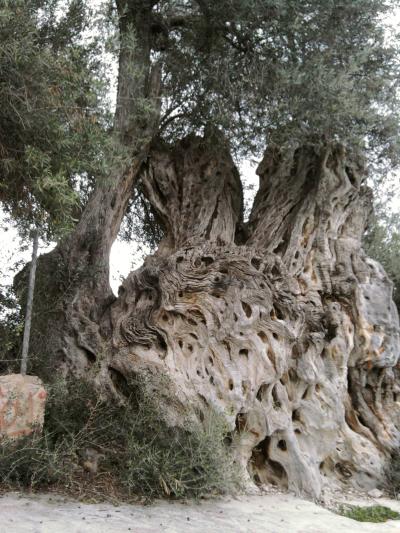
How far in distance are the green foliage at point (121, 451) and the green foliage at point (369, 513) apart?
1803 mm

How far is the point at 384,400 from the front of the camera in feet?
35.1

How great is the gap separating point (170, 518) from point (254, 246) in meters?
5.99

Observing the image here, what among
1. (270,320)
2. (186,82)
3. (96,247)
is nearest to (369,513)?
(270,320)

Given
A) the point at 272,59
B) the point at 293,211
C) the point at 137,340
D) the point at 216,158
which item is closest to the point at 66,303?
the point at 137,340

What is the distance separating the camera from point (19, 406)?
6457 millimetres

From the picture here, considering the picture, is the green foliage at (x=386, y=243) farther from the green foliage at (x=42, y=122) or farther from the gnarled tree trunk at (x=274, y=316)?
the green foliage at (x=42, y=122)

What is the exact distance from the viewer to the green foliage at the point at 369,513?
23.4 feet

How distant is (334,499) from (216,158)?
683 cm

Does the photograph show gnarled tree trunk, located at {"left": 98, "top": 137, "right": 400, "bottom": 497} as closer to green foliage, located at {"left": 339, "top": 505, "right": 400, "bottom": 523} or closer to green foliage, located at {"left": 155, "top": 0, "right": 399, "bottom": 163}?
green foliage, located at {"left": 339, "top": 505, "right": 400, "bottom": 523}

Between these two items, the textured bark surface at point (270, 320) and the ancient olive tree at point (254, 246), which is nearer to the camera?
the textured bark surface at point (270, 320)

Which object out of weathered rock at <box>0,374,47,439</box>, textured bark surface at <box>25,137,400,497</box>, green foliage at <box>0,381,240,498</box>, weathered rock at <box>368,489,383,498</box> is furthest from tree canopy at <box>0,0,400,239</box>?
weathered rock at <box>368,489,383,498</box>

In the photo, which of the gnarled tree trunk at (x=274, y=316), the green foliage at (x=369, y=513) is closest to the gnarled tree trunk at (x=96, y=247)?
the gnarled tree trunk at (x=274, y=316)

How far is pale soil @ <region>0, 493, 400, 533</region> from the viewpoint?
4773 millimetres

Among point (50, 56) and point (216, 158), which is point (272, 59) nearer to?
point (216, 158)
